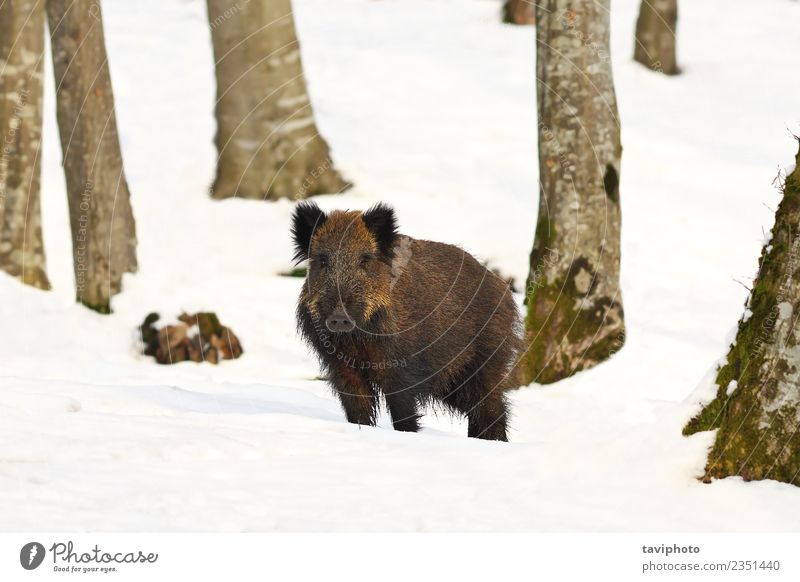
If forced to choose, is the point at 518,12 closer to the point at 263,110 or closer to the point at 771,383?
the point at 263,110

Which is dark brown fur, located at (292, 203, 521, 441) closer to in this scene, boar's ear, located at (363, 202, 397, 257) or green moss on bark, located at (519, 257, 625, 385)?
boar's ear, located at (363, 202, 397, 257)

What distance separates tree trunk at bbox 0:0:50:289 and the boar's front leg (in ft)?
25.5

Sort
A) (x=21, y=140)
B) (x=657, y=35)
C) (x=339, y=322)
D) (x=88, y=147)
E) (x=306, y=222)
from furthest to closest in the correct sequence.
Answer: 1. (x=657, y=35)
2. (x=21, y=140)
3. (x=88, y=147)
4. (x=306, y=222)
5. (x=339, y=322)

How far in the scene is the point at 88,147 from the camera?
541 inches

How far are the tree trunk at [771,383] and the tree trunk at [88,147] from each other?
9.31 m

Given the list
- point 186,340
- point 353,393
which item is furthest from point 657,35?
point 353,393

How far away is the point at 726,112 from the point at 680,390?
38.6ft

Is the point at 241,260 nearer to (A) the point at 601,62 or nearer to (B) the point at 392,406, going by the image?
(A) the point at 601,62

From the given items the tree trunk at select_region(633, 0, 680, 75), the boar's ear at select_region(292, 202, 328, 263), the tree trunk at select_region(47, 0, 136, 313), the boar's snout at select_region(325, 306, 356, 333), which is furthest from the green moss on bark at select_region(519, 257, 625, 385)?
the tree trunk at select_region(633, 0, 680, 75)

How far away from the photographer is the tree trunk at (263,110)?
16000mm

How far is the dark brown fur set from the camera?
27.0 ft

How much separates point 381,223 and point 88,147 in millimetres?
6524

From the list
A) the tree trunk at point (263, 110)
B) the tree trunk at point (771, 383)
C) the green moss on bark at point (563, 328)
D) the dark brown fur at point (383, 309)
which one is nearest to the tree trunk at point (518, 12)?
the tree trunk at point (263, 110)

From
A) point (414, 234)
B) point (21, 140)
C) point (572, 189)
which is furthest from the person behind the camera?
point (414, 234)
